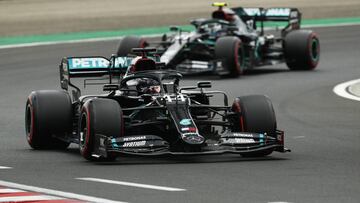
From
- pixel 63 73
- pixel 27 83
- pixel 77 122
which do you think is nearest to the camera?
pixel 77 122

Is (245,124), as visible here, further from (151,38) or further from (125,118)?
(151,38)

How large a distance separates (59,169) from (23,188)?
5.38ft

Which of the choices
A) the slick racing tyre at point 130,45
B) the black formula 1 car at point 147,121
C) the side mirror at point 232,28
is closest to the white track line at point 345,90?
the side mirror at point 232,28

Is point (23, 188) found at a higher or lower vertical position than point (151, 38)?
higher

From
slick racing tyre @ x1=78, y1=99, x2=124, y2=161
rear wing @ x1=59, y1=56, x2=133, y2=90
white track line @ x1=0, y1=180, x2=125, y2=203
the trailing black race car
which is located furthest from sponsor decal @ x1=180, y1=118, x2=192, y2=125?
the trailing black race car

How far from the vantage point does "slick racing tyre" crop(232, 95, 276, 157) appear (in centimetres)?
1491

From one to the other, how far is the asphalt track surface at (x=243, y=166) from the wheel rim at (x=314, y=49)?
4.24 meters

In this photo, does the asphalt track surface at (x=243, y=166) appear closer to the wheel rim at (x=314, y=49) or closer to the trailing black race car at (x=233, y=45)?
the trailing black race car at (x=233, y=45)

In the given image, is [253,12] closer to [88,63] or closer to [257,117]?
[88,63]

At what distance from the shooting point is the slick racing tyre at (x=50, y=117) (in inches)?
620

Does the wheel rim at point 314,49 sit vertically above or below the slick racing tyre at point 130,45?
below

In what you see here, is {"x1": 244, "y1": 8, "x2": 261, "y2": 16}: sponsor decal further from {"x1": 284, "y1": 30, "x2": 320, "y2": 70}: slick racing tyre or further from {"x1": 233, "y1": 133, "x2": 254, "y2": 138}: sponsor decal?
{"x1": 233, "y1": 133, "x2": 254, "y2": 138}: sponsor decal

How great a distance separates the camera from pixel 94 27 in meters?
38.0

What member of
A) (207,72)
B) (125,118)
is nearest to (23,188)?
(125,118)
